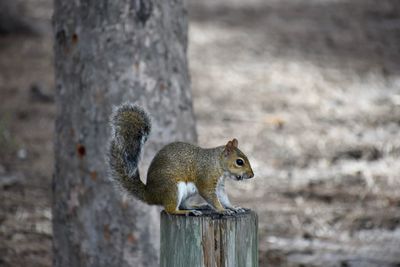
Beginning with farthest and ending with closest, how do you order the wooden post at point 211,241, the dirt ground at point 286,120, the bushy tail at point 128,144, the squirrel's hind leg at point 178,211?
the dirt ground at point 286,120 → the bushy tail at point 128,144 → the squirrel's hind leg at point 178,211 → the wooden post at point 211,241

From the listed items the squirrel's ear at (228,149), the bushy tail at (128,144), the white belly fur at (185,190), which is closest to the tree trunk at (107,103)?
the bushy tail at (128,144)

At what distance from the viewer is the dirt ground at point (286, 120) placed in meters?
5.27

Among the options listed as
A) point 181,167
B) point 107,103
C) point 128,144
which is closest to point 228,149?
point 181,167

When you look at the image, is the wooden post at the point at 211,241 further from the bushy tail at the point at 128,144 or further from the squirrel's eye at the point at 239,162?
the bushy tail at the point at 128,144

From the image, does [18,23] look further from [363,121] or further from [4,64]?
[363,121]

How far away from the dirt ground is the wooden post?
253 centimetres

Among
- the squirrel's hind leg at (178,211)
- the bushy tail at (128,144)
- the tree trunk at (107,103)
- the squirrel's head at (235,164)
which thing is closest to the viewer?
the squirrel's hind leg at (178,211)

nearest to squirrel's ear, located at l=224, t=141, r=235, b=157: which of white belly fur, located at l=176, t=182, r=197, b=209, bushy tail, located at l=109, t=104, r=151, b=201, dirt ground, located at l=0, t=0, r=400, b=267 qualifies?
white belly fur, located at l=176, t=182, r=197, b=209

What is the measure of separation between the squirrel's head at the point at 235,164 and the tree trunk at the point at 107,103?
100 cm

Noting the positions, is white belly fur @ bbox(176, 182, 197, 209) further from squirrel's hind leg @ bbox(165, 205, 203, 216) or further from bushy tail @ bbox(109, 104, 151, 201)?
bushy tail @ bbox(109, 104, 151, 201)

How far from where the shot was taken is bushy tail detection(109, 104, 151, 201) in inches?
109

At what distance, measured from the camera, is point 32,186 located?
243 inches

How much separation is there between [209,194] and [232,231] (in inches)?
12.2

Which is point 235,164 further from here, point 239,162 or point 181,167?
point 181,167
